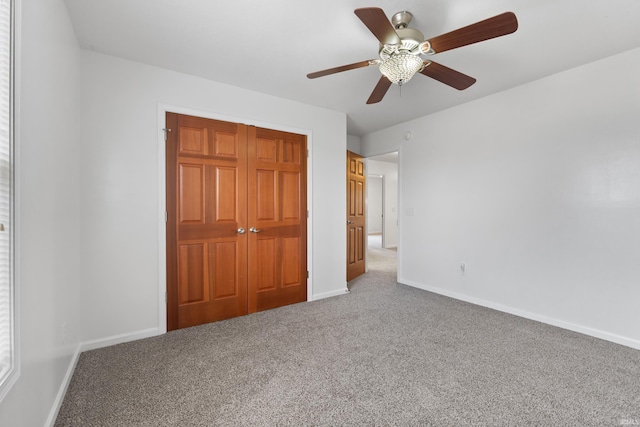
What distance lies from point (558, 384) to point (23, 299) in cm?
299

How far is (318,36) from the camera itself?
6.95ft

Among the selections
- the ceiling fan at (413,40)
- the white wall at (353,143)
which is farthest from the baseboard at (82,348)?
the white wall at (353,143)

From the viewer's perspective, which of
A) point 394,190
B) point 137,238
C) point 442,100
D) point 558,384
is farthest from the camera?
point 394,190

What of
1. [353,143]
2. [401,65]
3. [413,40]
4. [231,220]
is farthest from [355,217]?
[413,40]

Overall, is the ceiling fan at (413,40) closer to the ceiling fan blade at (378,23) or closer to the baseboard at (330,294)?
the ceiling fan blade at (378,23)

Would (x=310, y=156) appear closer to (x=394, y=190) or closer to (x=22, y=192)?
(x=22, y=192)

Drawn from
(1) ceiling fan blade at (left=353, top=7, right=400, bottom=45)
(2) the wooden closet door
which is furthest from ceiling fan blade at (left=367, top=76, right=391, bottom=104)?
(2) the wooden closet door

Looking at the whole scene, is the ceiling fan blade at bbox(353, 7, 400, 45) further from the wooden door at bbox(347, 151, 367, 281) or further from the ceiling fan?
the wooden door at bbox(347, 151, 367, 281)

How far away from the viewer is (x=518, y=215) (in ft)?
9.98

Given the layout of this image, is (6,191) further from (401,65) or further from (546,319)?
(546,319)

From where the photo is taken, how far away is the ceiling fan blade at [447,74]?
1884 mm

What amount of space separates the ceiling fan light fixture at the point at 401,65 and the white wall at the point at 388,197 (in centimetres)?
608

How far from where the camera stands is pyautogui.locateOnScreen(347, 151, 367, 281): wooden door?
4.50 m

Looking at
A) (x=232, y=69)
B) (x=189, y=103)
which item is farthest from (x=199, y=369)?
(x=232, y=69)
